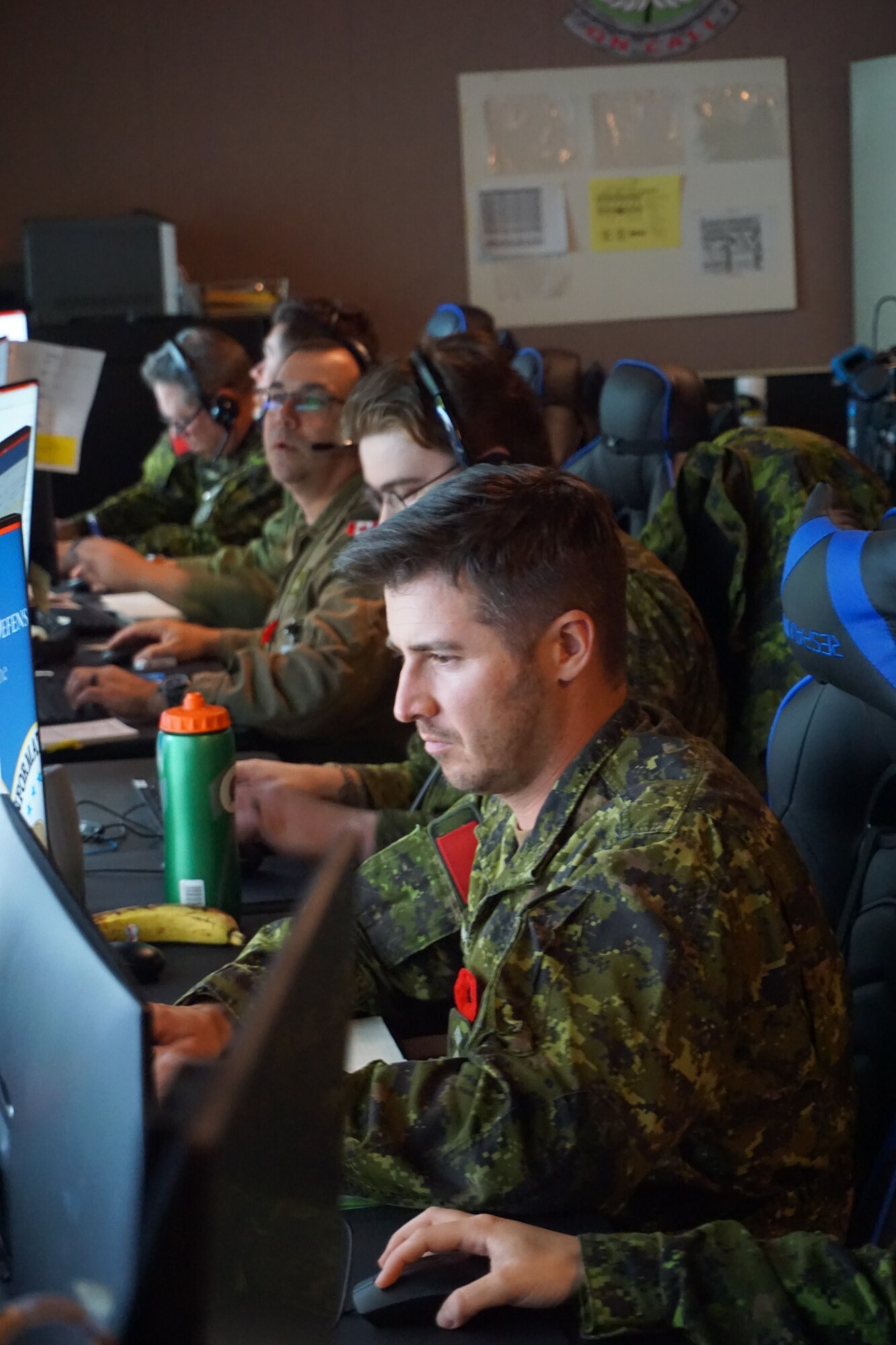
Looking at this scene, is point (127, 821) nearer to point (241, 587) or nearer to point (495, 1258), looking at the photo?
point (495, 1258)

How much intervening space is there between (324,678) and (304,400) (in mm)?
630

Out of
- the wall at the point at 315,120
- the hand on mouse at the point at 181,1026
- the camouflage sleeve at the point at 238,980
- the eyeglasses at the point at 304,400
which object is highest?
the wall at the point at 315,120

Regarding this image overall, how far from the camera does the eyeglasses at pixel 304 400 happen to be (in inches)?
106

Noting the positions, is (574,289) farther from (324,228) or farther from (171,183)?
(171,183)

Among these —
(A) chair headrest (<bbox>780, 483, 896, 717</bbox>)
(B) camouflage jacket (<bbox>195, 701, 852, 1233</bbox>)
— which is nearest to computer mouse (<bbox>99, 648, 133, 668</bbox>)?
(B) camouflage jacket (<bbox>195, 701, 852, 1233</bbox>)

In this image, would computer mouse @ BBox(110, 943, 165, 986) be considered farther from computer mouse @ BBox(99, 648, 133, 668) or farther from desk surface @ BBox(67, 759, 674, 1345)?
computer mouse @ BBox(99, 648, 133, 668)

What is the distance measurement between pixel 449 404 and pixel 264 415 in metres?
1.01

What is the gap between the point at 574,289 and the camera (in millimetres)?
5906

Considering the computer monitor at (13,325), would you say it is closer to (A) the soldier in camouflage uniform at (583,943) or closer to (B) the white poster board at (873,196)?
(A) the soldier in camouflage uniform at (583,943)

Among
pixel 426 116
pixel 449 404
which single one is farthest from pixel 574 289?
pixel 449 404

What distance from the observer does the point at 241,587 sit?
3289 mm

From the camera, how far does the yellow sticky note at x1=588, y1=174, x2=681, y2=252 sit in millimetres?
5852

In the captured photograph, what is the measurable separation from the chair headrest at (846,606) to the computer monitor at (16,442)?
0.62 m

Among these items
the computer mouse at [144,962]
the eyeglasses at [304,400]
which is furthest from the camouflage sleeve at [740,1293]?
the eyeglasses at [304,400]
